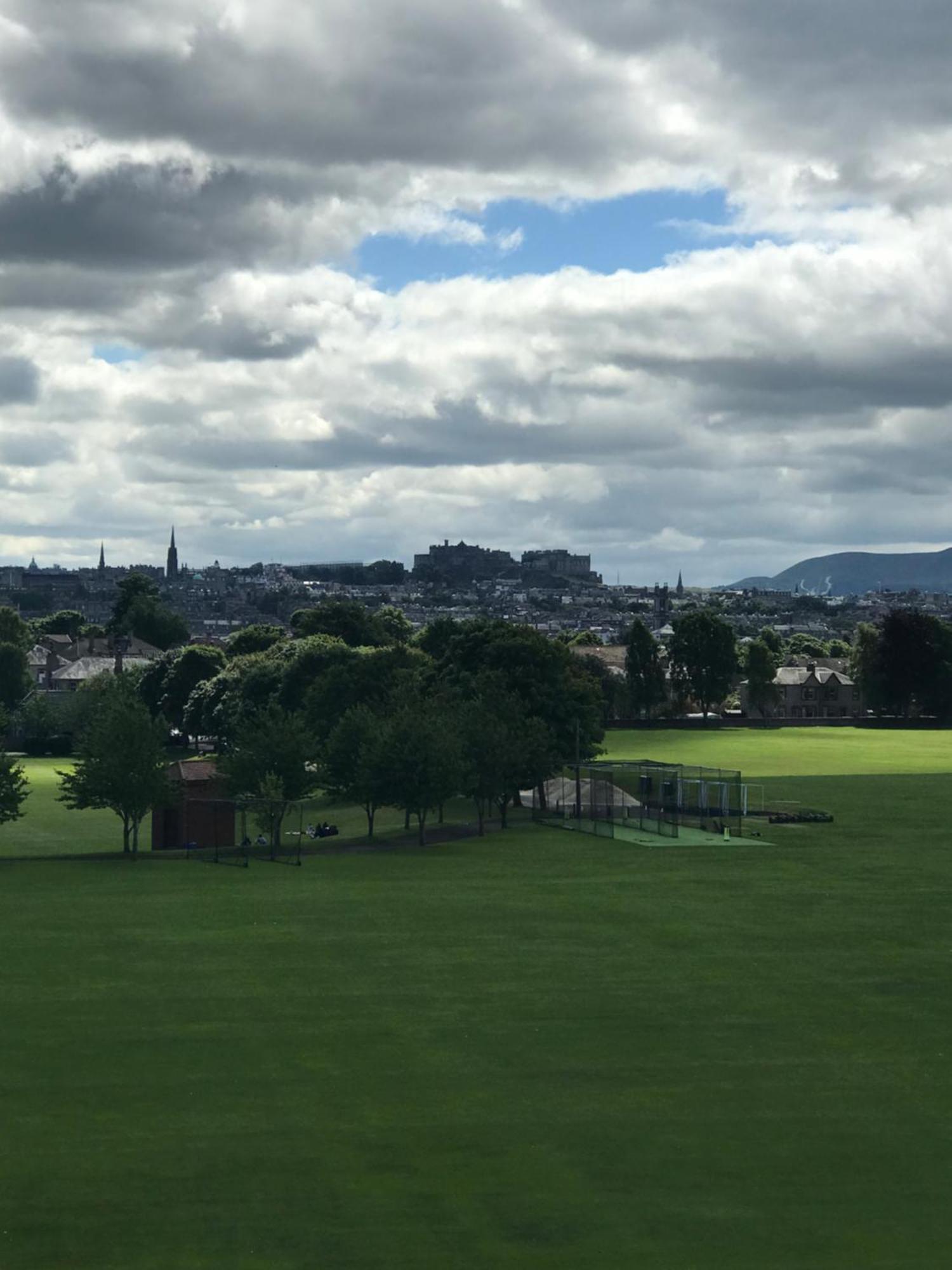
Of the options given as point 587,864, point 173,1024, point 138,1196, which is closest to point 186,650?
point 587,864

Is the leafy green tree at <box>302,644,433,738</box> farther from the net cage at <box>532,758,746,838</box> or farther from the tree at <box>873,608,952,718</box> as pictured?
the tree at <box>873,608,952,718</box>

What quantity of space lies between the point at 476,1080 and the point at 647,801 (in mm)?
52701

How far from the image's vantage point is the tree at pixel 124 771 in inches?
2793

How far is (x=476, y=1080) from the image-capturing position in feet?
104

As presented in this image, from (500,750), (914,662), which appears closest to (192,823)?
(500,750)

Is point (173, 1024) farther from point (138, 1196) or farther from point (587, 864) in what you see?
point (587, 864)

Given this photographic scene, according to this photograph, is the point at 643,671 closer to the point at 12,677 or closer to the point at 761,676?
the point at 761,676

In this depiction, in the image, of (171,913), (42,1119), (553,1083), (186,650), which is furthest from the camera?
(186,650)

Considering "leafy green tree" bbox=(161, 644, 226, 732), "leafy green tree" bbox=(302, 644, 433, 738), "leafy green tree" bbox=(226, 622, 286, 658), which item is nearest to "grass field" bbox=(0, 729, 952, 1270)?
"leafy green tree" bbox=(302, 644, 433, 738)

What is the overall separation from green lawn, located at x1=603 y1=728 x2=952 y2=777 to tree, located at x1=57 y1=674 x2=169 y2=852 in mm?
50442

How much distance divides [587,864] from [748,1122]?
3730cm

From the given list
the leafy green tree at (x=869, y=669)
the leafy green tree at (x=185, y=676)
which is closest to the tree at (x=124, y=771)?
the leafy green tree at (x=185, y=676)

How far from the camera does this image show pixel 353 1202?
24.9 m

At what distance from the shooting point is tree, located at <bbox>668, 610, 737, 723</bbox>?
17562 centimetres
